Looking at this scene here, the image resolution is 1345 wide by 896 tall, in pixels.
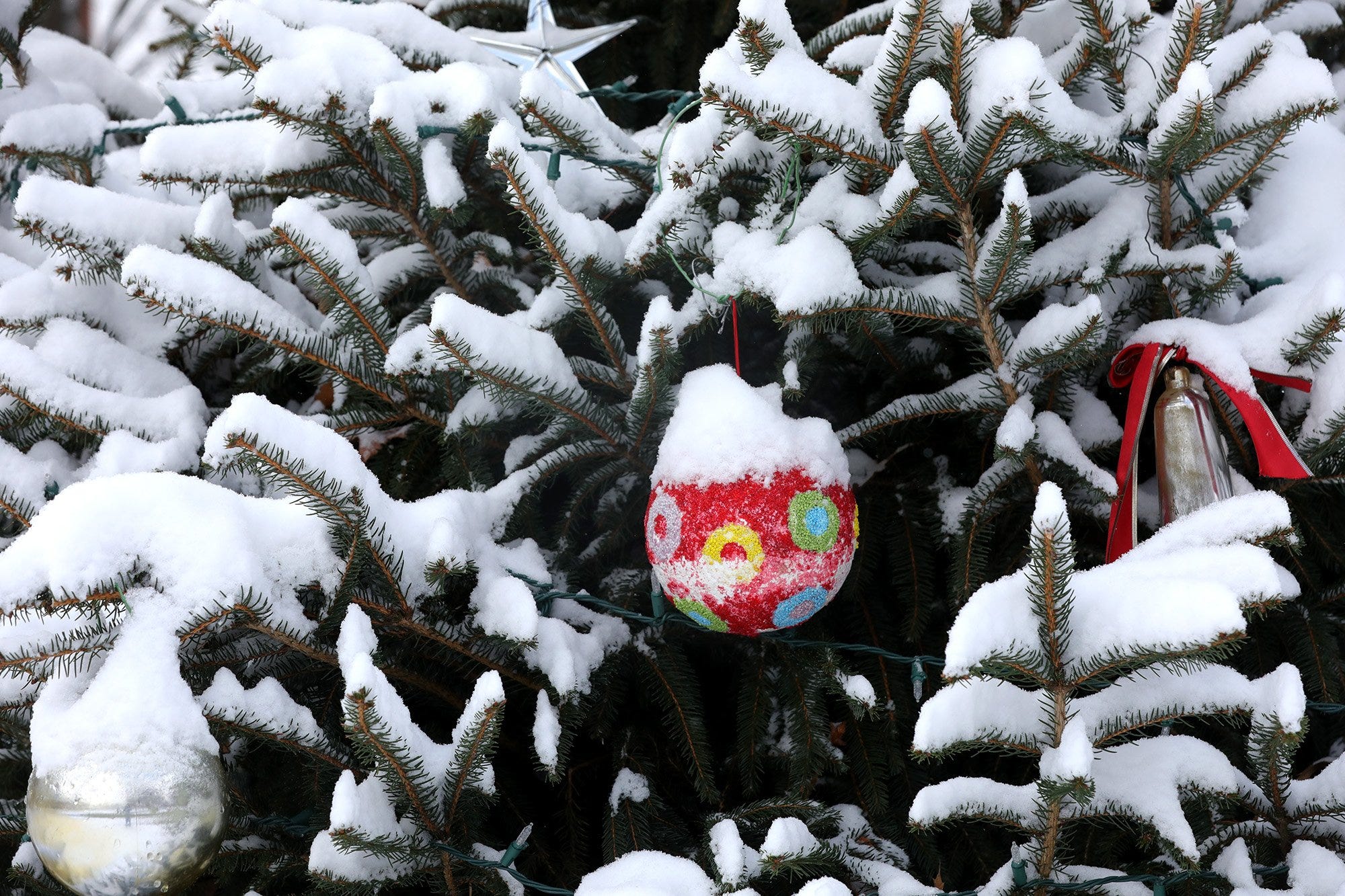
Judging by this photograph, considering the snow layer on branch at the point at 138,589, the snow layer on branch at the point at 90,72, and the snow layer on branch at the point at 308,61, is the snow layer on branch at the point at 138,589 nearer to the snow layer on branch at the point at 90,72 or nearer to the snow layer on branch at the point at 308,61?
the snow layer on branch at the point at 308,61

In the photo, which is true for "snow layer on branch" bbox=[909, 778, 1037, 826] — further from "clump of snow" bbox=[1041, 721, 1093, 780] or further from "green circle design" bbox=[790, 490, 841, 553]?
"green circle design" bbox=[790, 490, 841, 553]

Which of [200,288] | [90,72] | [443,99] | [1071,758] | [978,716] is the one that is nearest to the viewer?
[1071,758]

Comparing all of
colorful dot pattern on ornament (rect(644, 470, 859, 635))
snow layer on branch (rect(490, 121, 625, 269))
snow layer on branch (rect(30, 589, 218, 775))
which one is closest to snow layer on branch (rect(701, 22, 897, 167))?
snow layer on branch (rect(490, 121, 625, 269))

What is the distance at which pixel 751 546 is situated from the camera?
139 centimetres

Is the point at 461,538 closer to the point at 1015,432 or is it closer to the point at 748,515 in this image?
the point at 748,515

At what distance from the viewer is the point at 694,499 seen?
4.67ft

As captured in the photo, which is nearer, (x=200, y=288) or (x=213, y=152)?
(x=200, y=288)

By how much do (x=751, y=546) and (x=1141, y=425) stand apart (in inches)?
28.0

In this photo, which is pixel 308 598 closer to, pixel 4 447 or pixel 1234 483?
pixel 4 447

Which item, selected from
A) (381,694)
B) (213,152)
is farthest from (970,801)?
(213,152)

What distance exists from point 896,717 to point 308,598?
100cm

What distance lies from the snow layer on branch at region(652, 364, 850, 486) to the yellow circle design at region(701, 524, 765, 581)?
0.07 meters

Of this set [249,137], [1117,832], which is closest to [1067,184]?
[1117,832]

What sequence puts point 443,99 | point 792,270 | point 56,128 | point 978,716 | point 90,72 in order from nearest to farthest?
point 978,716
point 792,270
point 443,99
point 56,128
point 90,72
